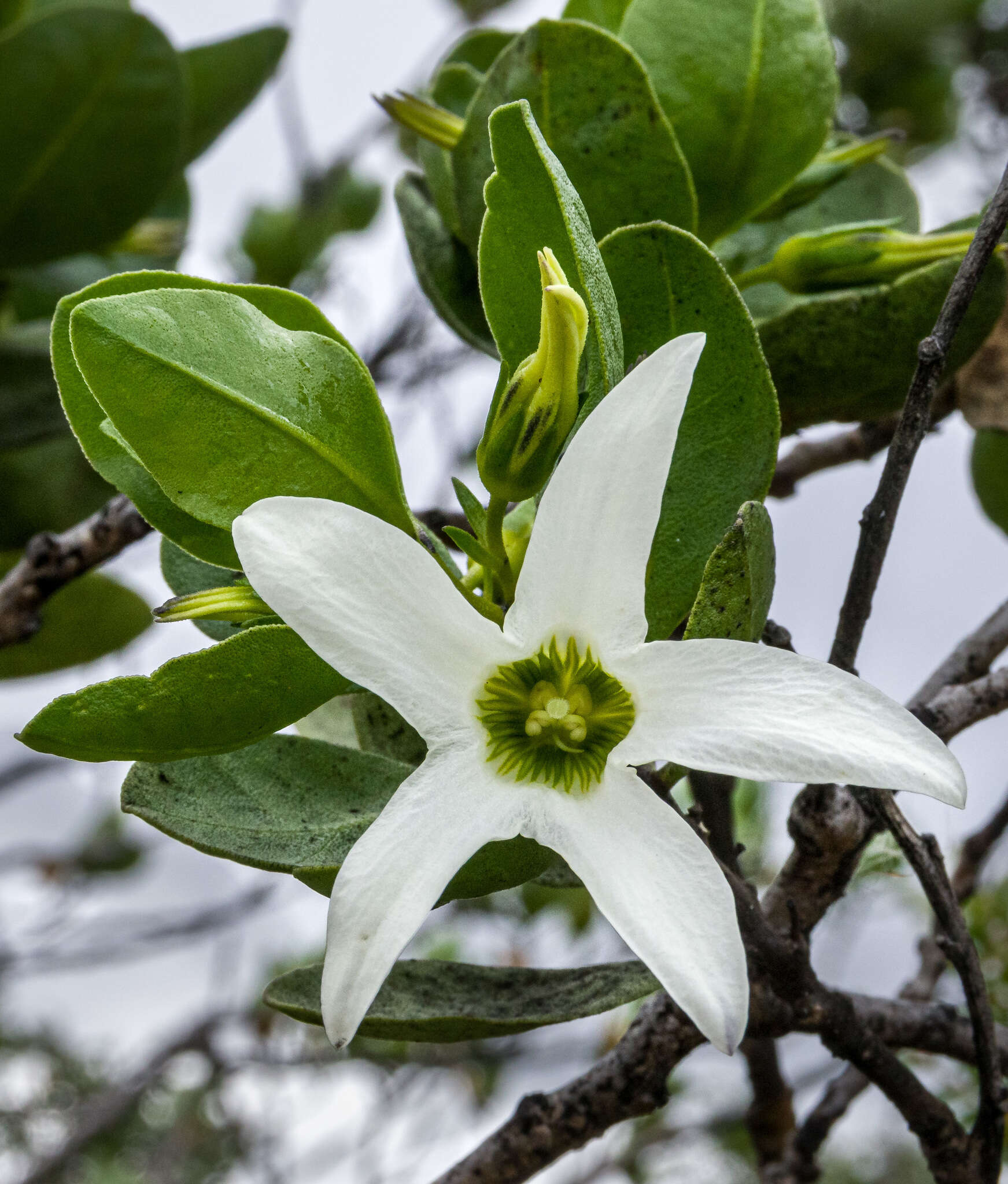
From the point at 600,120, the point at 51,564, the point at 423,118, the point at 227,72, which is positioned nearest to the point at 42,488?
the point at 51,564

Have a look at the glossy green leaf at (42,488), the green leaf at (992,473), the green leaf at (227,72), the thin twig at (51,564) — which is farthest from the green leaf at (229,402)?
the green leaf at (227,72)

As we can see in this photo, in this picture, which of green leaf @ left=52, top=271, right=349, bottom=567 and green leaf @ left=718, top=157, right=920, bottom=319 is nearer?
green leaf @ left=52, top=271, right=349, bottom=567

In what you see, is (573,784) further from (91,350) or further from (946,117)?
(946,117)

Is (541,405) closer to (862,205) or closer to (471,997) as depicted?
(471,997)

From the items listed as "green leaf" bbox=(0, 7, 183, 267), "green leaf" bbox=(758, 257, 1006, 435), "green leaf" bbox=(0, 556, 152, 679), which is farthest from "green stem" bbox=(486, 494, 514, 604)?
"green leaf" bbox=(0, 7, 183, 267)

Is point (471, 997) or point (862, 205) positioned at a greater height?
point (862, 205)

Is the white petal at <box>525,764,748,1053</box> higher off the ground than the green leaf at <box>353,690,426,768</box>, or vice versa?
the white petal at <box>525,764,748,1053</box>

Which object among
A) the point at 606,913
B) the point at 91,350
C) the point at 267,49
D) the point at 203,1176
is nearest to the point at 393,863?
the point at 606,913

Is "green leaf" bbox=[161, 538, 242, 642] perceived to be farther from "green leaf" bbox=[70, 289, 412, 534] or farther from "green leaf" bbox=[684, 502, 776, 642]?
"green leaf" bbox=[684, 502, 776, 642]

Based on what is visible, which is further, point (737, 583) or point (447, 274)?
point (447, 274)
